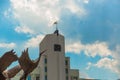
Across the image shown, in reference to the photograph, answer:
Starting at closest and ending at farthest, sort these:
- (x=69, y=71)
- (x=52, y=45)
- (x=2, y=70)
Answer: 1. (x=2, y=70)
2. (x=52, y=45)
3. (x=69, y=71)

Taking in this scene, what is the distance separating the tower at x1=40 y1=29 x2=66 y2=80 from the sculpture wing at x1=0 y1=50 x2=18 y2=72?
44.1 meters

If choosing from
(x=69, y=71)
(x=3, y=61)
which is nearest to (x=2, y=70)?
(x=3, y=61)

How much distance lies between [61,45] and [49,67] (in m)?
3.15

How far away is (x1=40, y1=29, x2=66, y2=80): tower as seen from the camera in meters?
55.5

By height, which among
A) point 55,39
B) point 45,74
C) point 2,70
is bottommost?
point 2,70

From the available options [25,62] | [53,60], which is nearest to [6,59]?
[25,62]

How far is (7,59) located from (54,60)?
45348mm

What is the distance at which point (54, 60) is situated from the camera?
5616cm

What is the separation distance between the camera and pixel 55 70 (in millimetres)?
56562

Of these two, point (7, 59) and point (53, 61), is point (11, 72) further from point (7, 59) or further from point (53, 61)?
point (53, 61)

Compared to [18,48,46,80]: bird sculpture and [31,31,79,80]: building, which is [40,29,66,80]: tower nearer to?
[31,31,79,80]: building

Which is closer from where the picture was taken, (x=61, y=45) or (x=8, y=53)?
A: (x=8, y=53)

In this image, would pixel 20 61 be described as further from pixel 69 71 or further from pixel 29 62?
pixel 69 71

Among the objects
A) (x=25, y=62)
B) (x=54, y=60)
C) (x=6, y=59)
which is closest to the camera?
(x=6, y=59)
